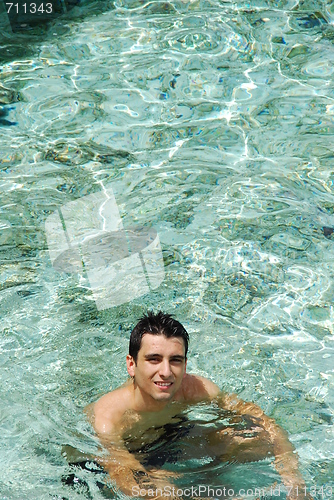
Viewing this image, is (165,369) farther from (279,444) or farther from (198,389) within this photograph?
(279,444)

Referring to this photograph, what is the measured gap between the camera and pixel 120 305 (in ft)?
15.7

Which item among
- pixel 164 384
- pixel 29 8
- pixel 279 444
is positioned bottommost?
pixel 279 444

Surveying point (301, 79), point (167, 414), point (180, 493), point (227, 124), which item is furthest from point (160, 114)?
point (180, 493)

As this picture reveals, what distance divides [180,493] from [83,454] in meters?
0.57

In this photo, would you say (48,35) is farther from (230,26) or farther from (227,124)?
(227,124)

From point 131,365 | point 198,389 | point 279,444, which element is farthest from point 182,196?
point 279,444

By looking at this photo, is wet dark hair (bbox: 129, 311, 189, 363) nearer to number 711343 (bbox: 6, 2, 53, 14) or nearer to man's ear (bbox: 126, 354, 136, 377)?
man's ear (bbox: 126, 354, 136, 377)

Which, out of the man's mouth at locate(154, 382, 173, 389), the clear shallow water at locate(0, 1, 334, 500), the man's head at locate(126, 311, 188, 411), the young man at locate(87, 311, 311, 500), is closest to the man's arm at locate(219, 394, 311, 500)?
the young man at locate(87, 311, 311, 500)

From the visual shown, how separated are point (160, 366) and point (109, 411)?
0.44m

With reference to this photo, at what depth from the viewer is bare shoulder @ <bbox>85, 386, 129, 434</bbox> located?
358cm

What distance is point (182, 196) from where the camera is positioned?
581 centimetres

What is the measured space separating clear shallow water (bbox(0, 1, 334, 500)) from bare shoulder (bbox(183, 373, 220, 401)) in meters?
0.30

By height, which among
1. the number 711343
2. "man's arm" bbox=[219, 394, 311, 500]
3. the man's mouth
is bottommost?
"man's arm" bbox=[219, 394, 311, 500]

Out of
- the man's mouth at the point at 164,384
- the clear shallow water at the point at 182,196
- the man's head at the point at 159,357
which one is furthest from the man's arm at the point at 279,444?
the man's mouth at the point at 164,384
